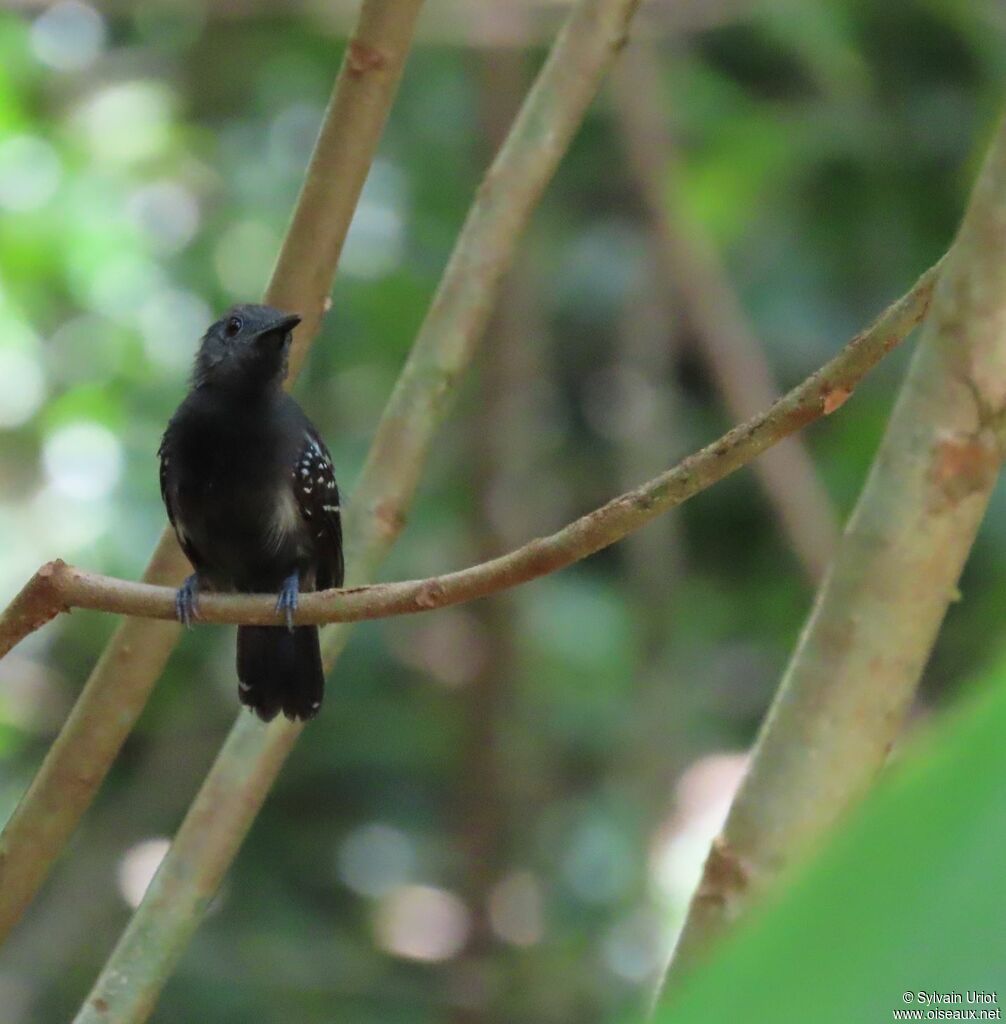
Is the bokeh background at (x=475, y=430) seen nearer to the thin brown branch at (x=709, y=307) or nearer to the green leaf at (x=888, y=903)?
the thin brown branch at (x=709, y=307)

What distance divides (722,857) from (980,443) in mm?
726

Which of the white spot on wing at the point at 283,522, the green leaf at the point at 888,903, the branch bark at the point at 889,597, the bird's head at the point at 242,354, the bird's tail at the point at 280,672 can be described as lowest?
the green leaf at the point at 888,903

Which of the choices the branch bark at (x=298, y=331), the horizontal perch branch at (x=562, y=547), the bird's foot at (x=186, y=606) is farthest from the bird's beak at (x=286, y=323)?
the horizontal perch branch at (x=562, y=547)

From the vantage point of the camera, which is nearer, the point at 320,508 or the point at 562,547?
the point at 562,547

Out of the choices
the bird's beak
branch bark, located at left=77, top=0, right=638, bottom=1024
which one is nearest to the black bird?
the bird's beak

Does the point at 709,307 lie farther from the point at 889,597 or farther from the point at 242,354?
the point at 889,597

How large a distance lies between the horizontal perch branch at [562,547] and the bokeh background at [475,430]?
275 centimetres

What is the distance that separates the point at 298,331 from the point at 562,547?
3.78ft

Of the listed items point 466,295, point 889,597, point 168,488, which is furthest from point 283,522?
point 889,597

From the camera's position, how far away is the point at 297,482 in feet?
13.1

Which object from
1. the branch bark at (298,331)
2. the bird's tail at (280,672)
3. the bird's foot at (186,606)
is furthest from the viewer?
the bird's tail at (280,672)

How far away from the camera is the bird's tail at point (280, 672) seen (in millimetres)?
3436

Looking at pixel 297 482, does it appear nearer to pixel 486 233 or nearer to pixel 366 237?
pixel 486 233

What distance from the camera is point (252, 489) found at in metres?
3.93
